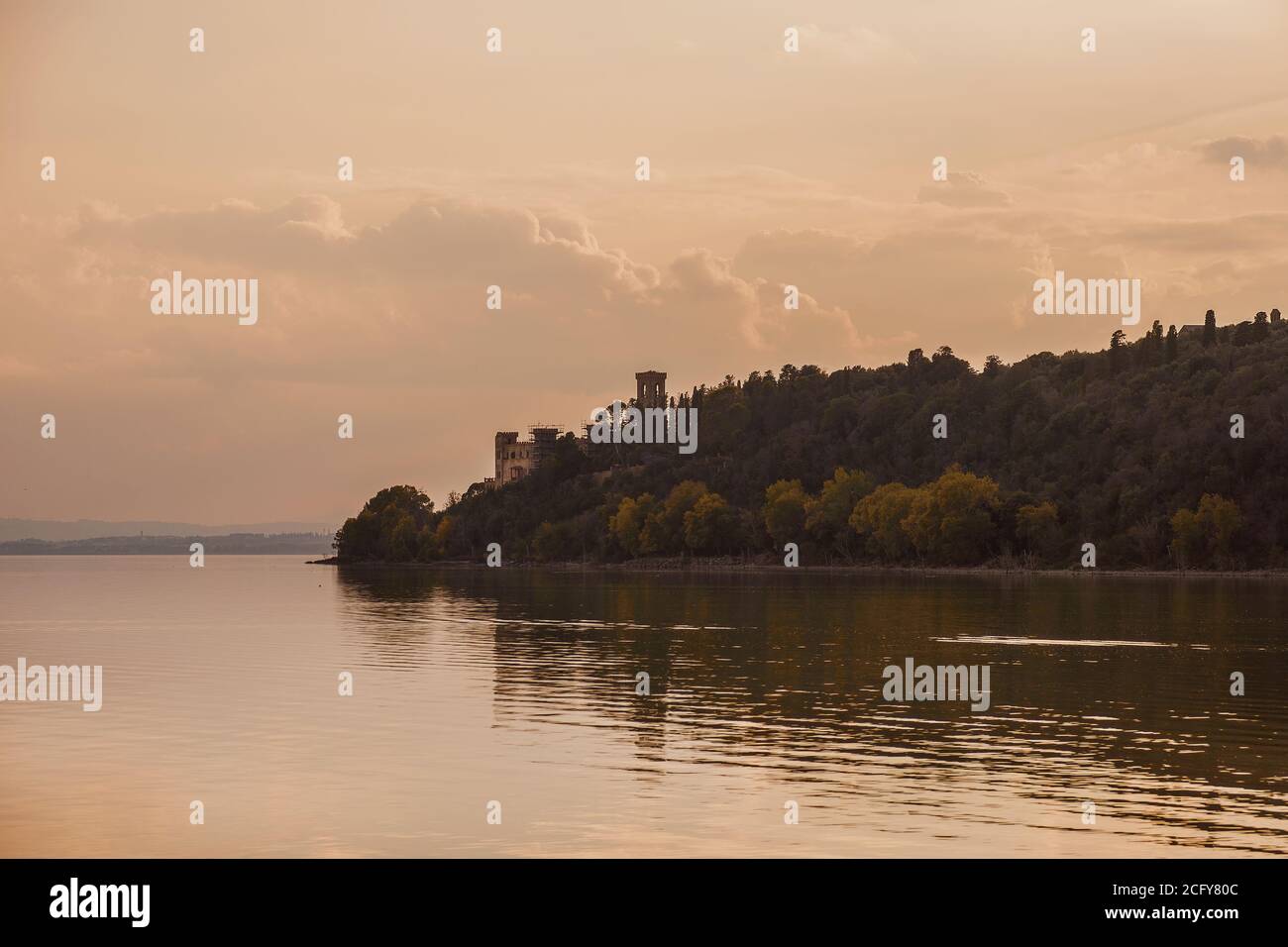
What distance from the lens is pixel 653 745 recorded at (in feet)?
121

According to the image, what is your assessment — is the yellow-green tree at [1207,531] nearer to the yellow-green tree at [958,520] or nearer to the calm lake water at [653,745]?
the yellow-green tree at [958,520]

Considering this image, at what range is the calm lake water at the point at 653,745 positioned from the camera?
2631cm

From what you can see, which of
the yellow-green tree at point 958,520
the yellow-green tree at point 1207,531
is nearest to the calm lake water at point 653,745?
the yellow-green tree at point 1207,531

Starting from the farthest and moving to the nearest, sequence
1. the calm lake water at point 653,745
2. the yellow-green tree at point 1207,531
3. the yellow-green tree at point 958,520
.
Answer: the yellow-green tree at point 958,520 < the yellow-green tree at point 1207,531 < the calm lake water at point 653,745

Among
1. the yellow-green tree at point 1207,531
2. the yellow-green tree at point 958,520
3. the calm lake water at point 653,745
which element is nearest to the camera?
the calm lake water at point 653,745

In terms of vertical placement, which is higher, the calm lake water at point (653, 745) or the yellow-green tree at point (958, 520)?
the yellow-green tree at point (958, 520)

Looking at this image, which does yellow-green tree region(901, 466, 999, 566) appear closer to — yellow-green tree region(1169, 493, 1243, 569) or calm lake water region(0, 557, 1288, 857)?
yellow-green tree region(1169, 493, 1243, 569)

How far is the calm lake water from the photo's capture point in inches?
1036

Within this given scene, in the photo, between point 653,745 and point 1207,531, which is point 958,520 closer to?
point 1207,531

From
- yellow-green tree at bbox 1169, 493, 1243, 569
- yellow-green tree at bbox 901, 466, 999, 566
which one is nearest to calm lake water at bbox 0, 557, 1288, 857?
yellow-green tree at bbox 1169, 493, 1243, 569

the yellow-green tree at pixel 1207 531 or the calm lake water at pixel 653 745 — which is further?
the yellow-green tree at pixel 1207 531

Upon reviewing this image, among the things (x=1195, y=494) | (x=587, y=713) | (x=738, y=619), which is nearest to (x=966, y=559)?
(x=1195, y=494)

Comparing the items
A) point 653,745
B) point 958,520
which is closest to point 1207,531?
point 958,520

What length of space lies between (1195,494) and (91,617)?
403 ft
